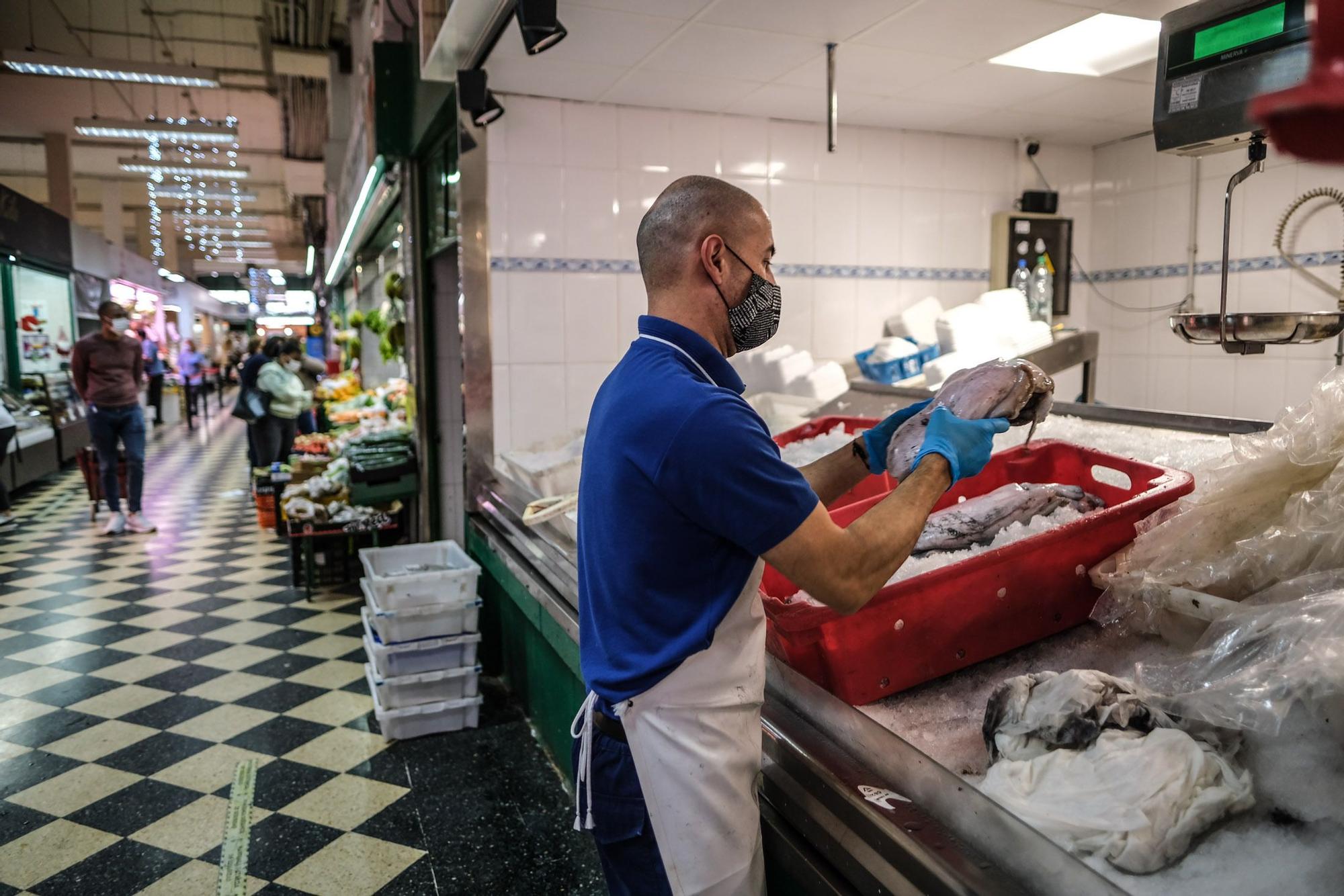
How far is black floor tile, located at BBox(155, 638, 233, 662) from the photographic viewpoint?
4805 mm

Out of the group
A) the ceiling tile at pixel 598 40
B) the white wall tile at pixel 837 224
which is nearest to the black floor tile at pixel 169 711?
the ceiling tile at pixel 598 40

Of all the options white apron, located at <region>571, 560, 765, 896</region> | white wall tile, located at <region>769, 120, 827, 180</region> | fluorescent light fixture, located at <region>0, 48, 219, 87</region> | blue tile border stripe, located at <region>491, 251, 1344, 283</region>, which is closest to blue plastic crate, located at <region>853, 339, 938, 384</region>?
blue tile border stripe, located at <region>491, 251, 1344, 283</region>

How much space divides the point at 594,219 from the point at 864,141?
1776 mm

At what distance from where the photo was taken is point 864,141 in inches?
206

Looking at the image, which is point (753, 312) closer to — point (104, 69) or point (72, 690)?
point (72, 690)

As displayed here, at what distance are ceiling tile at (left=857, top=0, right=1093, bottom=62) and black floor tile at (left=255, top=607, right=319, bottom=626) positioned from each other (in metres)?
4.59

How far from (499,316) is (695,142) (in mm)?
1463

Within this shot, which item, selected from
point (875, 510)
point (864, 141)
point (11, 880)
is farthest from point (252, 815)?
point (864, 141)

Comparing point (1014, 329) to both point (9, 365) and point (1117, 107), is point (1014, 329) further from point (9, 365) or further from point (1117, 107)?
point (9, 365)

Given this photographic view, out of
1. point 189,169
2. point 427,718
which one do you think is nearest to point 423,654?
point 427,718

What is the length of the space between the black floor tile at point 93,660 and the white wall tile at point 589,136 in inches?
142

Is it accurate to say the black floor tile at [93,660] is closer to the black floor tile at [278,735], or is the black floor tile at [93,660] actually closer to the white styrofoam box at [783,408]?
the black floor tile at [278,735]

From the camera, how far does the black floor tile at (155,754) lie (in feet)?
11.6

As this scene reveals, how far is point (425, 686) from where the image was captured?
377cm
